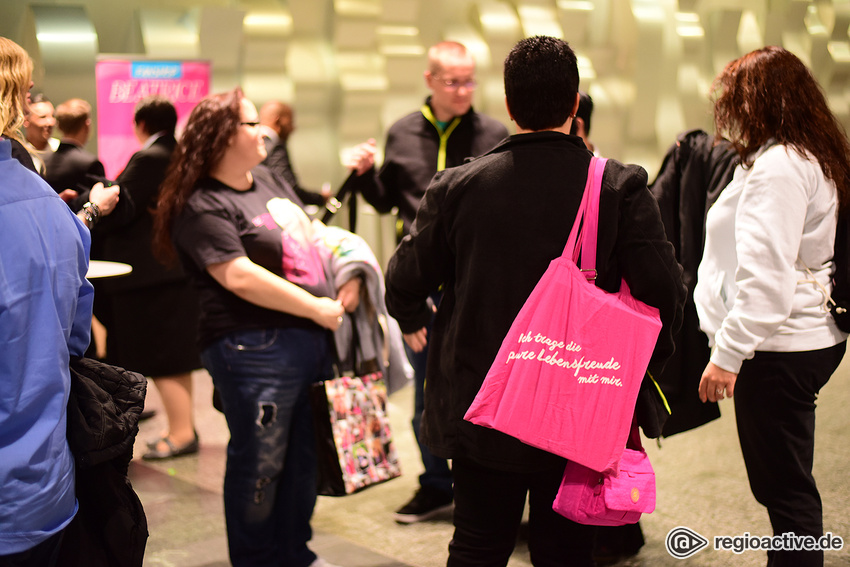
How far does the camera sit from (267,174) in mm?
2818

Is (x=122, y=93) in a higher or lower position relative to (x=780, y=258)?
higher

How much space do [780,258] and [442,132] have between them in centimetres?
162

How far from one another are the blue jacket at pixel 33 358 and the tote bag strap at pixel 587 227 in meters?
0.97

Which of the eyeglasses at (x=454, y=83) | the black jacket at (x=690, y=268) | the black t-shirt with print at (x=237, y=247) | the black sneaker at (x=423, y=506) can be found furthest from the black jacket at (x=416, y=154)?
the black sneaker at (x=423, y=506)

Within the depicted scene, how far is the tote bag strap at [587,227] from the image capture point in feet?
5.74

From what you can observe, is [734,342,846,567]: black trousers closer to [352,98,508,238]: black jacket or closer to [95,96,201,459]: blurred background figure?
[352,98,508,238]: black jacket

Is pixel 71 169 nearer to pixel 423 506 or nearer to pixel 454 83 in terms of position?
pixel 454 83

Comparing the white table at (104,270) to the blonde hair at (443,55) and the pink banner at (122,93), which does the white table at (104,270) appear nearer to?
the blonde hair at (443,55)

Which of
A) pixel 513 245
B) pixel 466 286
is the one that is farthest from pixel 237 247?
pixel 513 245

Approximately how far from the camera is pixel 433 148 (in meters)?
3.36

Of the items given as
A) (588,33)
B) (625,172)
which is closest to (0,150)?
(625,172)

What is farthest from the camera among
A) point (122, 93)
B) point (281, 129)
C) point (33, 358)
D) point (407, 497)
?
point (281, 129)

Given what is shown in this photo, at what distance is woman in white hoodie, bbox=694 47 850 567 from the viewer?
2.09m

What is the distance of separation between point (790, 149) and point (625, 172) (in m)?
0.61
